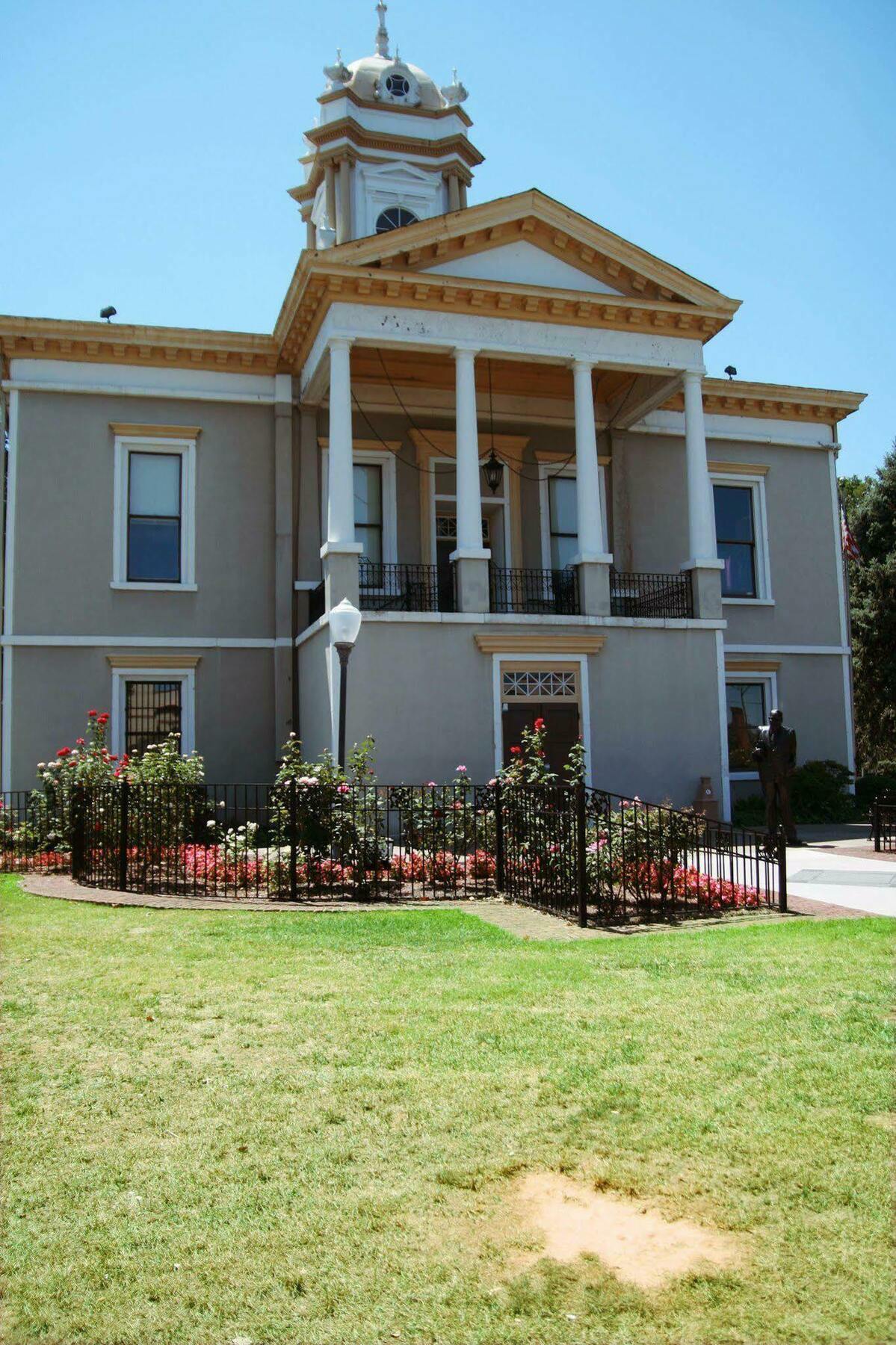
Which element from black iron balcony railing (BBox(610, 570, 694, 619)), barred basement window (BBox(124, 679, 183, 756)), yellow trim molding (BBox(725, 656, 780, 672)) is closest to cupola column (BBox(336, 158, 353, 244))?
black iron balcony railing (BBox(610, 570, 694, 619))

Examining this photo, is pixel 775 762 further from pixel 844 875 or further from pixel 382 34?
pixel 382 34

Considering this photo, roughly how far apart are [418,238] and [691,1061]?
15.1 metres

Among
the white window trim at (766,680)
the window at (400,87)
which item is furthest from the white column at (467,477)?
the window at (400,87)

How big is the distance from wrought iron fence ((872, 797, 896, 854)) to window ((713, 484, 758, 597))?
8.61m

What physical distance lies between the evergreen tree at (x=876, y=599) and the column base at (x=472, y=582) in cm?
1729

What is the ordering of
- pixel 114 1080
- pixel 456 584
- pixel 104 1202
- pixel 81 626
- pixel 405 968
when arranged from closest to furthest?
pixel 104 1202, pixel 114 1080, pixel 405 968, pixel 456 584, pixel 81 626

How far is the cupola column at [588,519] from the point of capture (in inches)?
701

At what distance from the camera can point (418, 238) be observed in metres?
17.5

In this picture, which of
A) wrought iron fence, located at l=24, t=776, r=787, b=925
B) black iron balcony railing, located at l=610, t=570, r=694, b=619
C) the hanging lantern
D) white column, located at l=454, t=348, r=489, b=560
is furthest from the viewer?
the hanging lantern

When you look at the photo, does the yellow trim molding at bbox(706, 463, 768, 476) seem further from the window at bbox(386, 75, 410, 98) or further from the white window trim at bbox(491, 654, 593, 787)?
the window at bbox(386, 75, 410, 98)

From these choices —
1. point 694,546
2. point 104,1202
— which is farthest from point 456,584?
point 104,1202

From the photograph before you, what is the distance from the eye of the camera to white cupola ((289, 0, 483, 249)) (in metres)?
24.8

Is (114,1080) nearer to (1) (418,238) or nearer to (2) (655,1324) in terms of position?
(2) (655,1324)

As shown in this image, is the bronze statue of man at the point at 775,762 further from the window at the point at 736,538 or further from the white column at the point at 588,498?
the window at the point at 736,538
